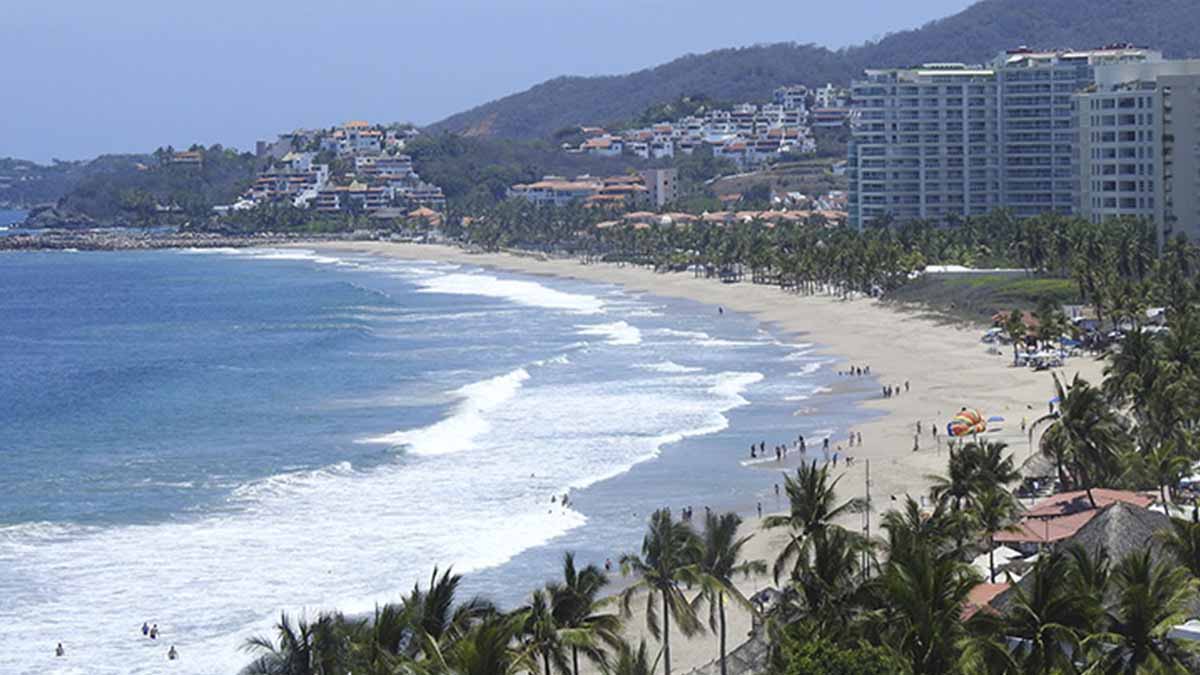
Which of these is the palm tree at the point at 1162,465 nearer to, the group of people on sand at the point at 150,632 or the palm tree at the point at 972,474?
the palm tree at the point at 972,474

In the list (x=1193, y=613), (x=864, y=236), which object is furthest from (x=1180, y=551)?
(x=864, y=236)

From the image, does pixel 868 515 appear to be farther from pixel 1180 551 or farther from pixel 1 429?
pixel 1 429

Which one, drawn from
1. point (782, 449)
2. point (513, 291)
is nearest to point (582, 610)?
point (782, 449)

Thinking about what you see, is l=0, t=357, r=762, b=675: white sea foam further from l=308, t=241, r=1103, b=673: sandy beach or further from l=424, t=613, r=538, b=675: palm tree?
l=424, t=613, r=538, b=675: palm tree

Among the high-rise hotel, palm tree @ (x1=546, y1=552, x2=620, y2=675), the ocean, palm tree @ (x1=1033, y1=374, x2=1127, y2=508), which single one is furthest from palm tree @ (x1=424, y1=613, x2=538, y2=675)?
the high-rise hotel

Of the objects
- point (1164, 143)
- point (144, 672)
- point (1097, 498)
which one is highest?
point (1164, 143)

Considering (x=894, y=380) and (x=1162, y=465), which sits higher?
(x=1162, y=465)

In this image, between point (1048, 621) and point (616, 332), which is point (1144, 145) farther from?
point (1048, 621)
